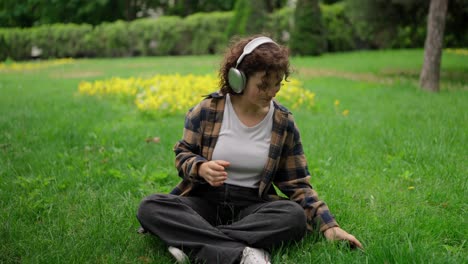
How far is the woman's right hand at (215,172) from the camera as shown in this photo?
2305 millimetres

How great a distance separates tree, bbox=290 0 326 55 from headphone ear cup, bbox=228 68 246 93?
668 inches

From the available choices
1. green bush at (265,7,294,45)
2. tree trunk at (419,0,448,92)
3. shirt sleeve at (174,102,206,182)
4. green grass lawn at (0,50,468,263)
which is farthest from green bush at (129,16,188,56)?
shirt sleeve at (174,102,206,182)

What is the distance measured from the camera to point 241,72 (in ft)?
7.89

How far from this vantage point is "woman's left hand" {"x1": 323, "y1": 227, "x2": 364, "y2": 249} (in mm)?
2420

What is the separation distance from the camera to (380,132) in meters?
5.00

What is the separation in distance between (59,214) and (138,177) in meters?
0.88

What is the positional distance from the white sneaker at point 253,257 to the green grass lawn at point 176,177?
0.35 ft

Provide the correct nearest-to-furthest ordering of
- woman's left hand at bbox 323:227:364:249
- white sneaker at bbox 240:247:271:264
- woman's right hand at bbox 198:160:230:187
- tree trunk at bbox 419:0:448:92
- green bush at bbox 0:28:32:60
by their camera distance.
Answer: white sneaker at bbox 240:247:271:264
woman's right hand at bbox 198:160:230:187
woman's left hand at bbox 323:227:364:249
tree trunk at bbox 419:0:448:92
green bush at bbox 0:28:32:60

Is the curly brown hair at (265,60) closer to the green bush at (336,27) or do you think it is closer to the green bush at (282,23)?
the green bush at (282,23)

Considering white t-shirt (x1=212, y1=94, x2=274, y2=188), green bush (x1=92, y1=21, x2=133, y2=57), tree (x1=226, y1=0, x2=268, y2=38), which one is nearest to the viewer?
white t-shirt (x1=212, y1=94, x2=274, y2=188)

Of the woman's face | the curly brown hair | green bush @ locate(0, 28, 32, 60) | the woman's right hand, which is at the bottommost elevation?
green bush @ locate(0, 28, 32, 60)

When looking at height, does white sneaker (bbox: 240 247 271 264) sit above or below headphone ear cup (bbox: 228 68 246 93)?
below

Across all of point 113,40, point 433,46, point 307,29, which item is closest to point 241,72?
point 433,46

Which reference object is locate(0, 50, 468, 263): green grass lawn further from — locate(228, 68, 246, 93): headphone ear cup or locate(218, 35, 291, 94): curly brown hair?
locate(228, 68, 246, 93): headphone ear cup
